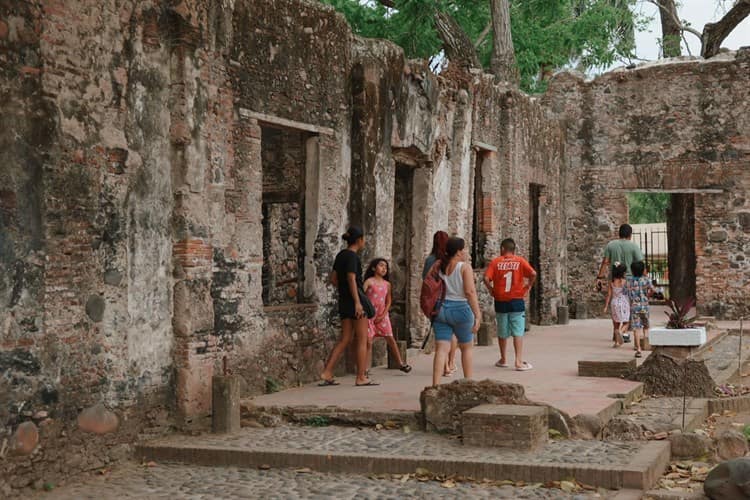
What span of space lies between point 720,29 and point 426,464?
22489mm

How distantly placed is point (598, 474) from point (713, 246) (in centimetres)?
1409

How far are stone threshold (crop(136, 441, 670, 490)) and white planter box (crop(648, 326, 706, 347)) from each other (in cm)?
310

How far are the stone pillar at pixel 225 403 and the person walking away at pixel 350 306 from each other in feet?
6.20

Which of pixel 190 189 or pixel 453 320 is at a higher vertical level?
A: pixel 190 189

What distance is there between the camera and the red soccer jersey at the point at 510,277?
10.9 metres

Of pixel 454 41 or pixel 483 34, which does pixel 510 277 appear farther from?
pixel 483 34

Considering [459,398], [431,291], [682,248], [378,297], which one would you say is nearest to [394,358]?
[378,297]

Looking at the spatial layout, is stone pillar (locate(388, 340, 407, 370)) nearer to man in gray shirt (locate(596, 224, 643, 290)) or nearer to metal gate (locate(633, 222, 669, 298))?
man in gray shirt (locate(596, 224, 643, 290))

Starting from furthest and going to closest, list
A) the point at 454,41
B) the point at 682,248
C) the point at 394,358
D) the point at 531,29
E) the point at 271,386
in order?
the point at 531,29 → the point at 454,41 → the point at 682,248 → the point at 394,358 → the point at 271,386

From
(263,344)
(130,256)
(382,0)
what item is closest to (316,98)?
(263,344)

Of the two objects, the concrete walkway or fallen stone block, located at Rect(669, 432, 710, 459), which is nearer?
fallen stone block, located at Rect(669, 432, 710, 459)

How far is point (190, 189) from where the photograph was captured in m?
8.34

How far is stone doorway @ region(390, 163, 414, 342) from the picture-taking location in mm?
13414

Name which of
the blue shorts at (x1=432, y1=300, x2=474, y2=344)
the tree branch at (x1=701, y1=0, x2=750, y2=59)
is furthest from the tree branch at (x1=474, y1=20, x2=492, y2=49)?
the blue shorts at (x1=432, y1=300, x2=474, y2=344)
